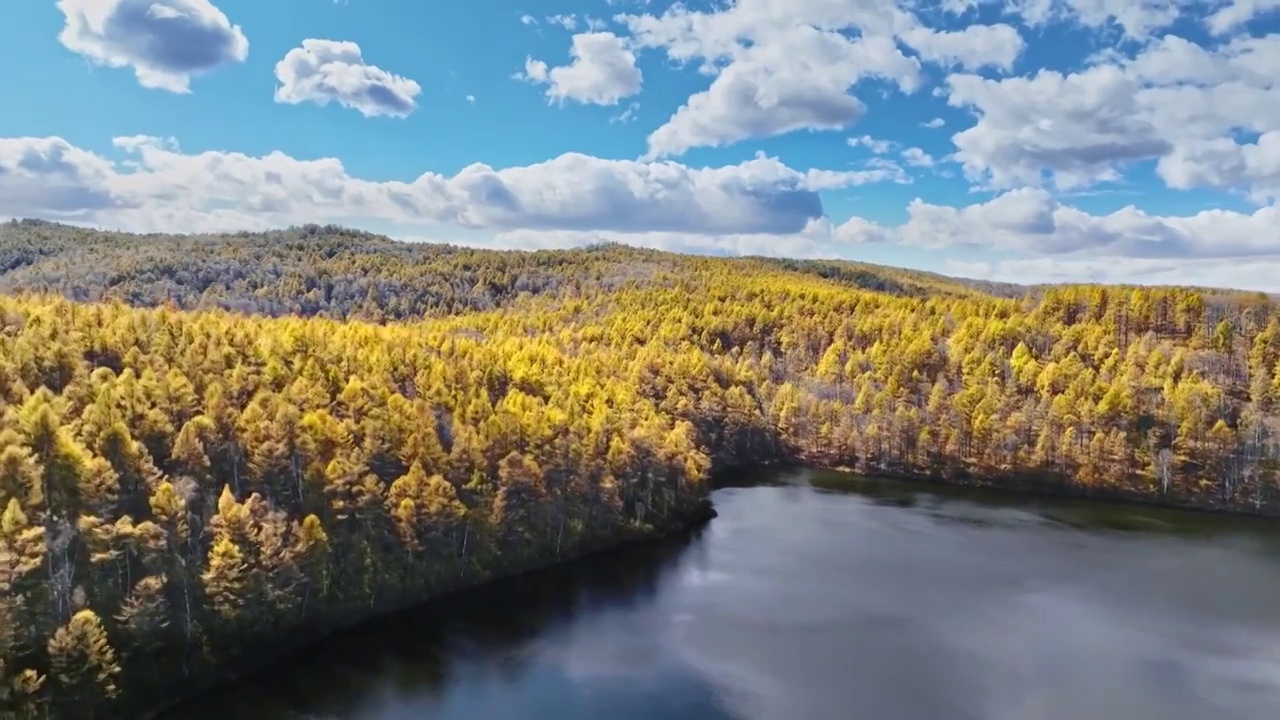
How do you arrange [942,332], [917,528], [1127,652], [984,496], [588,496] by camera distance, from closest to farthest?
[1127,652]
[588,496]
[917,528]
[984,496]
[942,332]

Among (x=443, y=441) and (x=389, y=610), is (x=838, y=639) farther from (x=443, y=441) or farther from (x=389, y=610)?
(x=443, y=441)

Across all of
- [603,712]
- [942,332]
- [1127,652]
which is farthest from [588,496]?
[942,332]

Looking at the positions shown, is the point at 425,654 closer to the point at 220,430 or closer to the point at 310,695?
the point at 310,695

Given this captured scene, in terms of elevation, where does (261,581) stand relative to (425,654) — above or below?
above

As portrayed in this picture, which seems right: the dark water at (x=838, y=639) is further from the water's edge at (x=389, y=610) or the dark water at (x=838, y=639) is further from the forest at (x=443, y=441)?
the forest at (x=443, y=441)

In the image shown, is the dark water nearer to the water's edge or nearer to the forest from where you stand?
the water's edge

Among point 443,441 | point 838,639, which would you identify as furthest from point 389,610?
point 838,639
